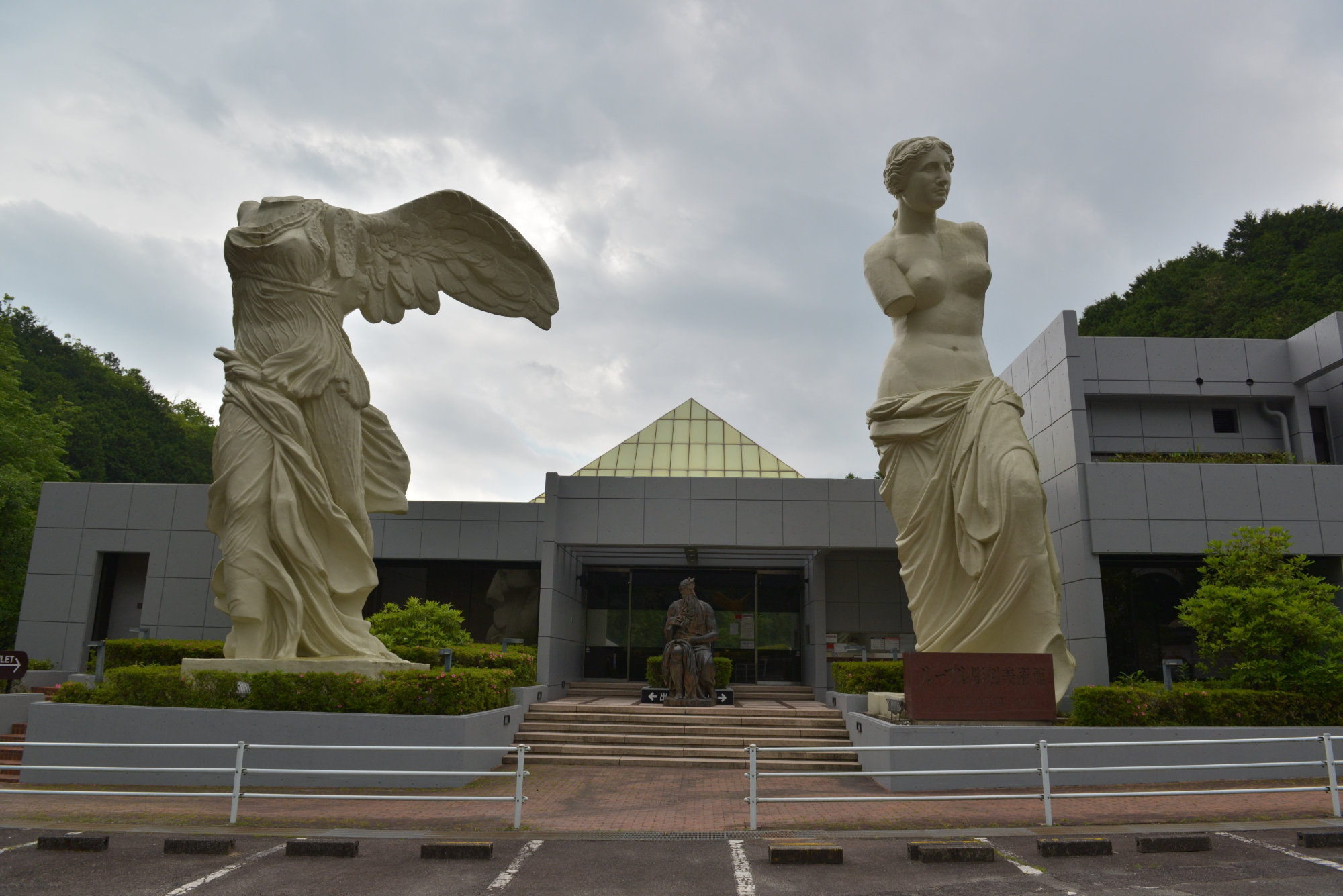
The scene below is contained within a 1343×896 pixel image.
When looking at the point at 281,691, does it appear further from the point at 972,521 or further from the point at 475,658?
the point at 972,521

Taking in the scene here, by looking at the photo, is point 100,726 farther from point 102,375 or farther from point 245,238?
point 102,375

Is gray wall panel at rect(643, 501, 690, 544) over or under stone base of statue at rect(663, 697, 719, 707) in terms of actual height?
over

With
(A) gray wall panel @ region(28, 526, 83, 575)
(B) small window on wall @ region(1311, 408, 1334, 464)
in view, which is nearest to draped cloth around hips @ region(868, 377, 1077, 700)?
(B) small window on wall @ region(1311, 408, 1334, 464)

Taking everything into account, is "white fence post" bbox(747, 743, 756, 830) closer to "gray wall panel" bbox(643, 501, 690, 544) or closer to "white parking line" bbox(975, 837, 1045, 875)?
"white parking line" bbox(975, 837, 1045, 875)

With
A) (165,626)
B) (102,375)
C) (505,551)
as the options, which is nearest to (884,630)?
(505,551)

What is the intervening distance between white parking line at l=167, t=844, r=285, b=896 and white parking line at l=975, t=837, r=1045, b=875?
4.65 metres

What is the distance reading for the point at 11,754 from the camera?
912 cm

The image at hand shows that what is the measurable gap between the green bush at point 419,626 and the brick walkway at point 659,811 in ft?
20.0

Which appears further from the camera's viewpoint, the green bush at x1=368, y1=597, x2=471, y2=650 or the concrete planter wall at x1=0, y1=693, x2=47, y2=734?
the green bush at x1=368, y1=597, x2=471, y2=650

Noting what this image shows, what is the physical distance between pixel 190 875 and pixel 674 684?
961 centimetres

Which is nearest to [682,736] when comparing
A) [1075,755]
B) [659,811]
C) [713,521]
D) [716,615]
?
[659,811]

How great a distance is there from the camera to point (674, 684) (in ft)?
45.5

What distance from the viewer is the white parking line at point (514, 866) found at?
4.64 metres

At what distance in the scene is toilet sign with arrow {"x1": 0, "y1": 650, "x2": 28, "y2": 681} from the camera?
36.1 feet
